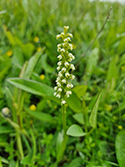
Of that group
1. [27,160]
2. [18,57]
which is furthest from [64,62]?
[18,57]

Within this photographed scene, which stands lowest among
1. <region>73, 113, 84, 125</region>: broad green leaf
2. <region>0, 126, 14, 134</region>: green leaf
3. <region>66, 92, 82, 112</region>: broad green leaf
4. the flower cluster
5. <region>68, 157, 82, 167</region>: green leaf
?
<region>68, 157, 82, 167</region>: green leaf

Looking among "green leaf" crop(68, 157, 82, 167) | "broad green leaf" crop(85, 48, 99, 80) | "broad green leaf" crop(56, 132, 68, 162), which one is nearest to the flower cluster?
"broad green leaf" crop(56, 132, 68, 162)

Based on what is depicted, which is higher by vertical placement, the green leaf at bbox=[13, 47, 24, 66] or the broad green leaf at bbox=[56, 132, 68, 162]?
the green leaf at bbox=[13, 47, 24, 66]

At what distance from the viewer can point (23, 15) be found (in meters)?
2.54

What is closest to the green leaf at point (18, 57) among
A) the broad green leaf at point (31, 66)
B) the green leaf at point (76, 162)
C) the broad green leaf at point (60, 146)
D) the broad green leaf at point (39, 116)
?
the broad green leaf at point (31, 66)

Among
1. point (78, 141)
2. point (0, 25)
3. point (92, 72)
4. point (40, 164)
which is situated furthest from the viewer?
point (0, 25)

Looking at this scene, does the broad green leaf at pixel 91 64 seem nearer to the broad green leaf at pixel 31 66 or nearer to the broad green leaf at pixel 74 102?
the broad green leaf at pixel 74 102

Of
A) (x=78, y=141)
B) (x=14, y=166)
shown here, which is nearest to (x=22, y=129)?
(x=14, y=166)

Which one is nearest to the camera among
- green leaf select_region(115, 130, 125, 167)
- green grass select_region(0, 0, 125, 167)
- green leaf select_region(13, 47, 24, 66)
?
green leaf select_region(115, 130, 125, 167)

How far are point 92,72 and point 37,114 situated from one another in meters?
0.86

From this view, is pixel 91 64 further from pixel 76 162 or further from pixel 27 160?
pixel 27 160

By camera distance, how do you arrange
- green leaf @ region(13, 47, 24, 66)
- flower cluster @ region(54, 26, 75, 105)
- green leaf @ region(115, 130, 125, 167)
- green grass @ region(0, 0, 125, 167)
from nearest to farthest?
1. flower cluster @ region(54, 26, 75, 105)
2. green leaf @ region(115, 130, 125, 167)
3. green grass @ region(0, 0, 125, 167)
4. green leaf @ region(13, 47, 24, 66)

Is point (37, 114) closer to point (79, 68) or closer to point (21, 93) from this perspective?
point (21, 93)

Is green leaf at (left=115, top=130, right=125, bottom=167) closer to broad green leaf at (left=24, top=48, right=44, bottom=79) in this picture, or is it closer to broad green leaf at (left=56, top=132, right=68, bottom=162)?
broad green leaf at (left=56, top=132, right=68, bottom=162)
